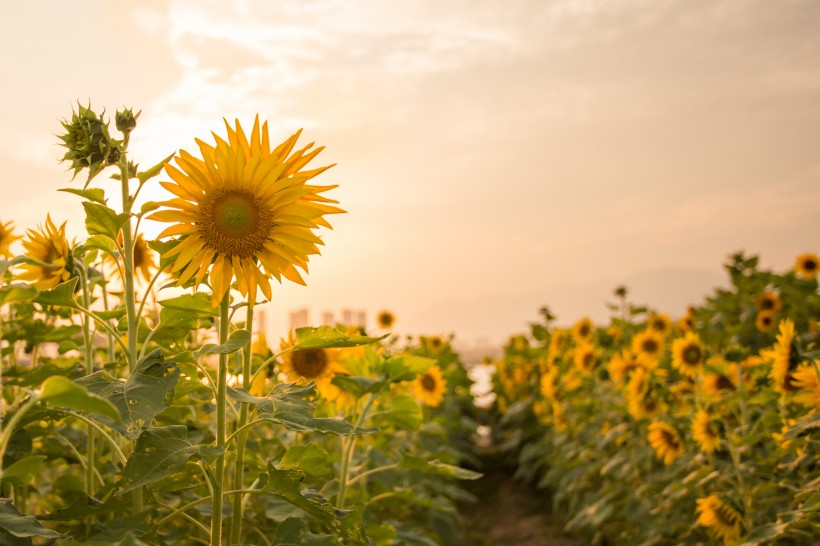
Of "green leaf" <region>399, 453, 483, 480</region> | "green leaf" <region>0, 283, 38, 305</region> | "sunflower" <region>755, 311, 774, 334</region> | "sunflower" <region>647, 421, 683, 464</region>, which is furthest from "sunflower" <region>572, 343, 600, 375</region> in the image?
"green leaf" <region>0, 283, 38, 305</region>

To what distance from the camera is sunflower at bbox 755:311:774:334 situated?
210 inches

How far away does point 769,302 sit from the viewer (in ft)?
18.4

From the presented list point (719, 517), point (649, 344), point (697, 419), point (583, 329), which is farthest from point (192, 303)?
point (583, 329)

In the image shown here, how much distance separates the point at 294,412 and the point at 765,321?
473 centimetres

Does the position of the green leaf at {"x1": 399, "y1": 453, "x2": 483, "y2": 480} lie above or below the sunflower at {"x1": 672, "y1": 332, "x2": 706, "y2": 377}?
below

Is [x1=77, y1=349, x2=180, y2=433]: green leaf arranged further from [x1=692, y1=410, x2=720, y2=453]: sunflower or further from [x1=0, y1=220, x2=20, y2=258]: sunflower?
[x1=692, y1=410, x2=720, y2=453]: sunflower

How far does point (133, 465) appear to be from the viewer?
1430 millimetres

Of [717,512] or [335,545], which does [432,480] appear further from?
[335,545]

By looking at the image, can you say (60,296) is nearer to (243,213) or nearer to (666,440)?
(243,213)

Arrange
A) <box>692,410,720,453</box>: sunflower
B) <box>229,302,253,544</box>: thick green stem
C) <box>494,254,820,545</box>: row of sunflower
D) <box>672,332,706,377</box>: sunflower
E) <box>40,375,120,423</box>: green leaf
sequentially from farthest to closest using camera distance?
<box>672,332,706,377</box>: sunflower < <box>692,410,720,453</box>: sunflower < <box>494,254,820,545</box>: row of sunflower < <box>229,302,253,544</box>: thick green stem < <box>40,375,120,423</box>: green leaf

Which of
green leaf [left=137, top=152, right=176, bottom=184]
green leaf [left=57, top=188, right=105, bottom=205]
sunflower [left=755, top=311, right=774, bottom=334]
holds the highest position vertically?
green leaf [left=137, top=152, right=176, bottom=184]

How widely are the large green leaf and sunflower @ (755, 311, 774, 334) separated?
14.8 ft

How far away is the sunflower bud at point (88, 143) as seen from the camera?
1.55 m

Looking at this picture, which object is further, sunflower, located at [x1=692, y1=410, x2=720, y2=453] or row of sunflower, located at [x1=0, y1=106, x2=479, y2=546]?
sunflower, located at [x1=692, y1=410, x2=720, y2=453]
